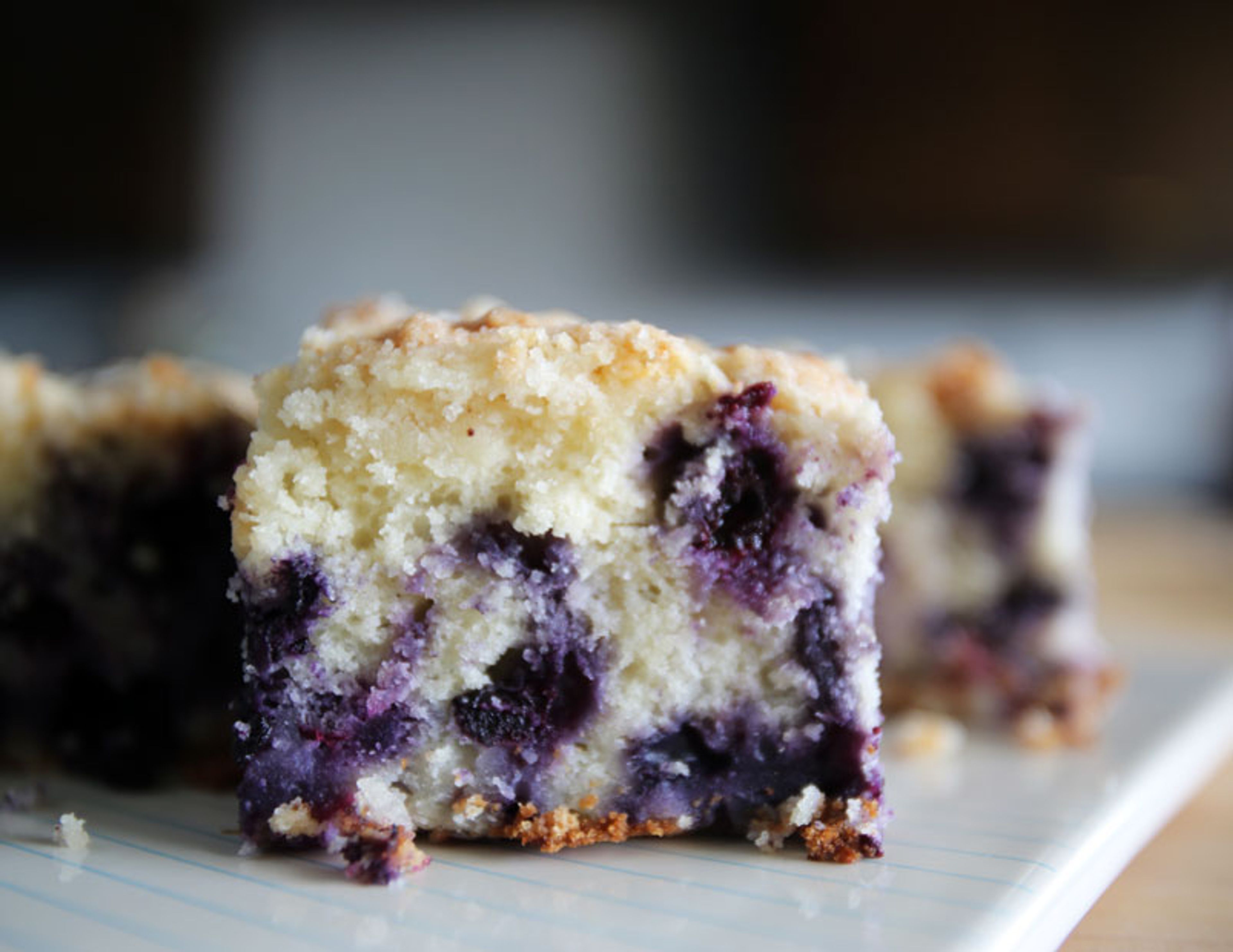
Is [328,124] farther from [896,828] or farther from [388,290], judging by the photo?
[896,828]

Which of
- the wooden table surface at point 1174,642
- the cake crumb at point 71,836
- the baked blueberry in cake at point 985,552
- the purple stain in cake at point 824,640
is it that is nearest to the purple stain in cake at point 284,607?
the cake crumb at point 71,836

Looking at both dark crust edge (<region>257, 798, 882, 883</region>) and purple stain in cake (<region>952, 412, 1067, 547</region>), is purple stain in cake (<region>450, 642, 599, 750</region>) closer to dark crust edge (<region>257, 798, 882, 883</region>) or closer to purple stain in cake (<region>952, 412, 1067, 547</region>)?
dark crust edge (<region>257, 798, 882, 883</region>)

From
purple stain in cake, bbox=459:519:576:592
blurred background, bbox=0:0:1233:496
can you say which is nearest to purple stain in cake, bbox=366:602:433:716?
purple stain in cake, bbox=459:519:576:592

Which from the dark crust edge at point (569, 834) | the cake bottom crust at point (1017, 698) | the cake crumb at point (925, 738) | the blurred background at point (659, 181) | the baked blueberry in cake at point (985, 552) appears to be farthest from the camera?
the blurred background at point (659, 181)

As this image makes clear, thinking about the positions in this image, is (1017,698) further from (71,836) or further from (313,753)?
(71,836)

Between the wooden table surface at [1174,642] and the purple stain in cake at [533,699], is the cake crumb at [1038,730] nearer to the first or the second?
the wooden table surface at [1174,642]
